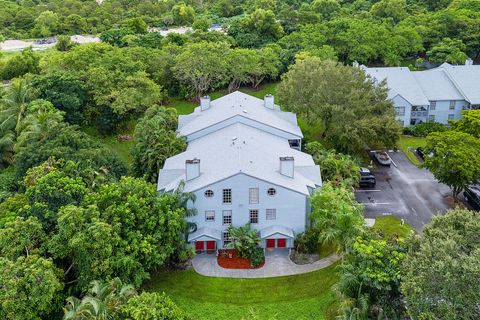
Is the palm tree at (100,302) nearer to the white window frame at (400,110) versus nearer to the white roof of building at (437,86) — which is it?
the white window frame at (400,110)

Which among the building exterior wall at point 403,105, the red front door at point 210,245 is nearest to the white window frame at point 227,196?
the red front door at point 210,245

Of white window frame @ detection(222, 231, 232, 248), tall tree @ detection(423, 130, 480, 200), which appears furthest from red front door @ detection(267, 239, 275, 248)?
tall tree @ detection(423, 130, 480, 200)

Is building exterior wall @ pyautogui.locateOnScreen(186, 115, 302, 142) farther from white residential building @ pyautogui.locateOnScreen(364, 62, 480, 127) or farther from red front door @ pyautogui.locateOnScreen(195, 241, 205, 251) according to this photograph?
white residential building @ pyautogui.locateOnScreen(364, 62, 480, 127)

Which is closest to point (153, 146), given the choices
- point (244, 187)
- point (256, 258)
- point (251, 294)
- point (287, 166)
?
point (244, 187)

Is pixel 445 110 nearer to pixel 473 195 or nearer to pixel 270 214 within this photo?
pixel 473 195

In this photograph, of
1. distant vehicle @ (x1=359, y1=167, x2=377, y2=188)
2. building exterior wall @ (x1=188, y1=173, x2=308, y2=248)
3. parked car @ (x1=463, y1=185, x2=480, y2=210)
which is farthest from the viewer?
distant vehicle @ (x1=359, y1=167, x2=377, y2=188)

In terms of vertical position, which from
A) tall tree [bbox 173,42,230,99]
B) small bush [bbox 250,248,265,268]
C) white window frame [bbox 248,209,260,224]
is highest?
tall tree [bbox 173,42,230,99]
